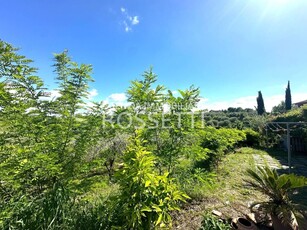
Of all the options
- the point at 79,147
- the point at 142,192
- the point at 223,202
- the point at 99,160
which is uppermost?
the point at 79,147

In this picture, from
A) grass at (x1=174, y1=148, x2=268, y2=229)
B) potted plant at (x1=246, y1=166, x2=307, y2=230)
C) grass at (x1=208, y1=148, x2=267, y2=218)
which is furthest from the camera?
grass at (x1=208, y1=148, x2=267, y2=218)

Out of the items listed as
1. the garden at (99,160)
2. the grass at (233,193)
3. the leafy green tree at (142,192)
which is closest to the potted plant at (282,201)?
the garden at (99,160)

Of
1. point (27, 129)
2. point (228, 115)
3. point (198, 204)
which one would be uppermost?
point (228, 115)

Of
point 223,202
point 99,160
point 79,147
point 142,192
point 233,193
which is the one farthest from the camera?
point 233,193

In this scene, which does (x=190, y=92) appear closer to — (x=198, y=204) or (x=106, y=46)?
(x=198, y=204)

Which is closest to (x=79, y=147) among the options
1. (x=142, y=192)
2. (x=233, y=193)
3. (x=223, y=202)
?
(x=142, y=192)

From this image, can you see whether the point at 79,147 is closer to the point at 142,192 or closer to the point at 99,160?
the point at 99,160

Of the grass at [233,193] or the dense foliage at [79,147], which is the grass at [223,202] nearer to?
the grass at [233,193]

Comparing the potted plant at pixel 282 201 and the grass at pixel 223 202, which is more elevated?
the potted plant at pixel 282 201

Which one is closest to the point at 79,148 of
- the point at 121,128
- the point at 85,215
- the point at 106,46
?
the point at 121,128

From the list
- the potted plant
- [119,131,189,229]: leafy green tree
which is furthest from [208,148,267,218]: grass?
[119,131,189,229]: leafy green tree

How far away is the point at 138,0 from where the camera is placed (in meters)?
6.17

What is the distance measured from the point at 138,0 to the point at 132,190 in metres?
6.24

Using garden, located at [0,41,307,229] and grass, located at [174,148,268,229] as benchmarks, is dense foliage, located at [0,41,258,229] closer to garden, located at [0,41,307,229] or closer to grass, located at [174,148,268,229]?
garden, located at [0,41,307,229]
